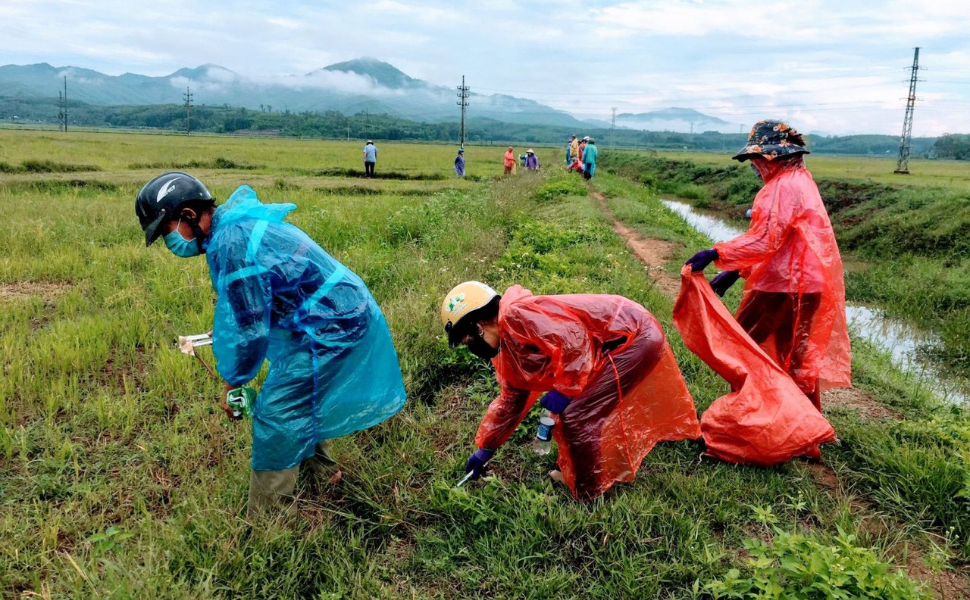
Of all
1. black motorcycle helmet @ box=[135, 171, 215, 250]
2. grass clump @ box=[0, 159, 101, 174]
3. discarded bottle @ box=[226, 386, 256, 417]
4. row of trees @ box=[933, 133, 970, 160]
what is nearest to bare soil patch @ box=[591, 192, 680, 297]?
discarded bottle @ box=[226, 386, 256, 417]

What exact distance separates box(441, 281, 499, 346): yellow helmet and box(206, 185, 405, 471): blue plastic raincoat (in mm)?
451

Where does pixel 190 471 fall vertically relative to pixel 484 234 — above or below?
below

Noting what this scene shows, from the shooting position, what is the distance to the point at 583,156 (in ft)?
61.8

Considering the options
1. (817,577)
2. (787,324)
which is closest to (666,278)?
(787,324)

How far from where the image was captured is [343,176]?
18.7 meters

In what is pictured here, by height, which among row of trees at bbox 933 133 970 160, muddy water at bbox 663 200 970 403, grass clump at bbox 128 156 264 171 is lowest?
muddy water at bbox 663 200 970 403

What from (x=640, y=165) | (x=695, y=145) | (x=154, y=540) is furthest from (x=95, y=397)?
(x=695, y=145)

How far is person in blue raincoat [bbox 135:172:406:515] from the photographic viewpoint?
2.35 meters

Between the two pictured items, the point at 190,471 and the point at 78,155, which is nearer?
the point at 190,471

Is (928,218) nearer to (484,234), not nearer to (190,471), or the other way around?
(484,234)

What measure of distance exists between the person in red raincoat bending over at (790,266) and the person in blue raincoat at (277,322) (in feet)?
6.27

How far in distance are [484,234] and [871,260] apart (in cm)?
796

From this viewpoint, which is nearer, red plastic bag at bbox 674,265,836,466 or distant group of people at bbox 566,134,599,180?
red plastic bag at bbox 674,265,836,466

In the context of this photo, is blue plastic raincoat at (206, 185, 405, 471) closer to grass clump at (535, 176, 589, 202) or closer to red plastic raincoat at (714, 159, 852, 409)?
red plastic raincoat at (714, 159, 852, 409)
